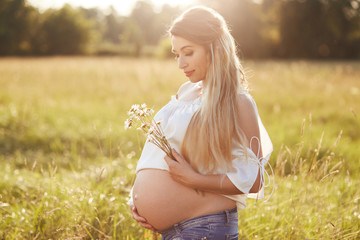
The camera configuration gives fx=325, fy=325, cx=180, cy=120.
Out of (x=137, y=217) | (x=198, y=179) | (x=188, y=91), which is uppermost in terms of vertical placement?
(x=188, y=91)

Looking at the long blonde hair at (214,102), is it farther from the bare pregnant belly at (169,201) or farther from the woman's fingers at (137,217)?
the woman's fingers at (137,217)

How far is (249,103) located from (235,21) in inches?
1423

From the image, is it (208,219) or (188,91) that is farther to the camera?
(188,91)

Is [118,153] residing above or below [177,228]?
below

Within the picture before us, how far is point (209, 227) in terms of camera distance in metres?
1.80

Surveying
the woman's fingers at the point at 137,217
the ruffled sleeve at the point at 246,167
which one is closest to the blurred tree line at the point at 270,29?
the woman's fingers at the point at 137,217

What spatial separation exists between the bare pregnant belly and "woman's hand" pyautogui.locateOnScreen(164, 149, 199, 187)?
93 mm

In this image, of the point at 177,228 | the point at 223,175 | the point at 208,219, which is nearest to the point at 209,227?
the point at 208,219

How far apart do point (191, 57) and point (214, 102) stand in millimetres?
295

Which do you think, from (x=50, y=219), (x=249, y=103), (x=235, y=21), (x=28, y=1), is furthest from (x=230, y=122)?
(x=28, y=1)

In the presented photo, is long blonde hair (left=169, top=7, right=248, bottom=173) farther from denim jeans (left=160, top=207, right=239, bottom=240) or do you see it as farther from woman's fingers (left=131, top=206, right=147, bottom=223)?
woman's fingers (left=131, top=206, right=147, bottom=223)

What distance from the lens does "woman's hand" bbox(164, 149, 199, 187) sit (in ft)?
5.80

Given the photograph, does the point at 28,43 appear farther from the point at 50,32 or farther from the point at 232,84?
the point at 232,84

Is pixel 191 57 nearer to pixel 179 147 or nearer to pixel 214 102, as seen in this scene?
pixel 214 102
